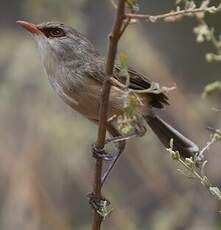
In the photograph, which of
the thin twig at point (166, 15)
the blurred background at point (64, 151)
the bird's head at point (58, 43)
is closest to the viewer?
the thin twig at point (166, 15)

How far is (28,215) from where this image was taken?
5.55m

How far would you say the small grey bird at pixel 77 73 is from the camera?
398 cm

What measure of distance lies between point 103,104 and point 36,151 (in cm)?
339

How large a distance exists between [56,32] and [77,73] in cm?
40

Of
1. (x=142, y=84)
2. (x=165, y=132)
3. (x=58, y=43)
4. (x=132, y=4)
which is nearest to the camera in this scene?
(x=132, y=4)

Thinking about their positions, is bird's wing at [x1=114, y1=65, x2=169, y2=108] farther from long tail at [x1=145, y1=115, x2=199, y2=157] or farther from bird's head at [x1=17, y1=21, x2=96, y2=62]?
bird's head at [x1=17, y1=21, x2=96, y2=62]

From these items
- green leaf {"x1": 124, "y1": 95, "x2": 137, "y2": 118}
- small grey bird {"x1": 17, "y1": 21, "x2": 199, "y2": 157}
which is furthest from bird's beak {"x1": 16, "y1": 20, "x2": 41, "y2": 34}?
green leaf {"x1": 124, "y1": 95, "x2": 137, "y2": 118}

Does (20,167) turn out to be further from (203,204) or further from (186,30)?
(186,30)

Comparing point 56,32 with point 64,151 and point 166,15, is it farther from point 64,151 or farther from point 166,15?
point 166,15

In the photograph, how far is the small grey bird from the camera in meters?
3.98

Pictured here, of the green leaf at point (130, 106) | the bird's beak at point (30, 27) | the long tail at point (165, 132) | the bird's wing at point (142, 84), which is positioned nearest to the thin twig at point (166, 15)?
the green leaf at point (130, 106)

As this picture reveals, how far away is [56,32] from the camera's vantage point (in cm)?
437

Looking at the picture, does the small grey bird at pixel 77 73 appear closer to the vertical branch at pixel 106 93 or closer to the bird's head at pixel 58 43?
the bird's head at pixel 58 43

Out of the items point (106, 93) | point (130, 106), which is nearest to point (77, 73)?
point (106, 93)
